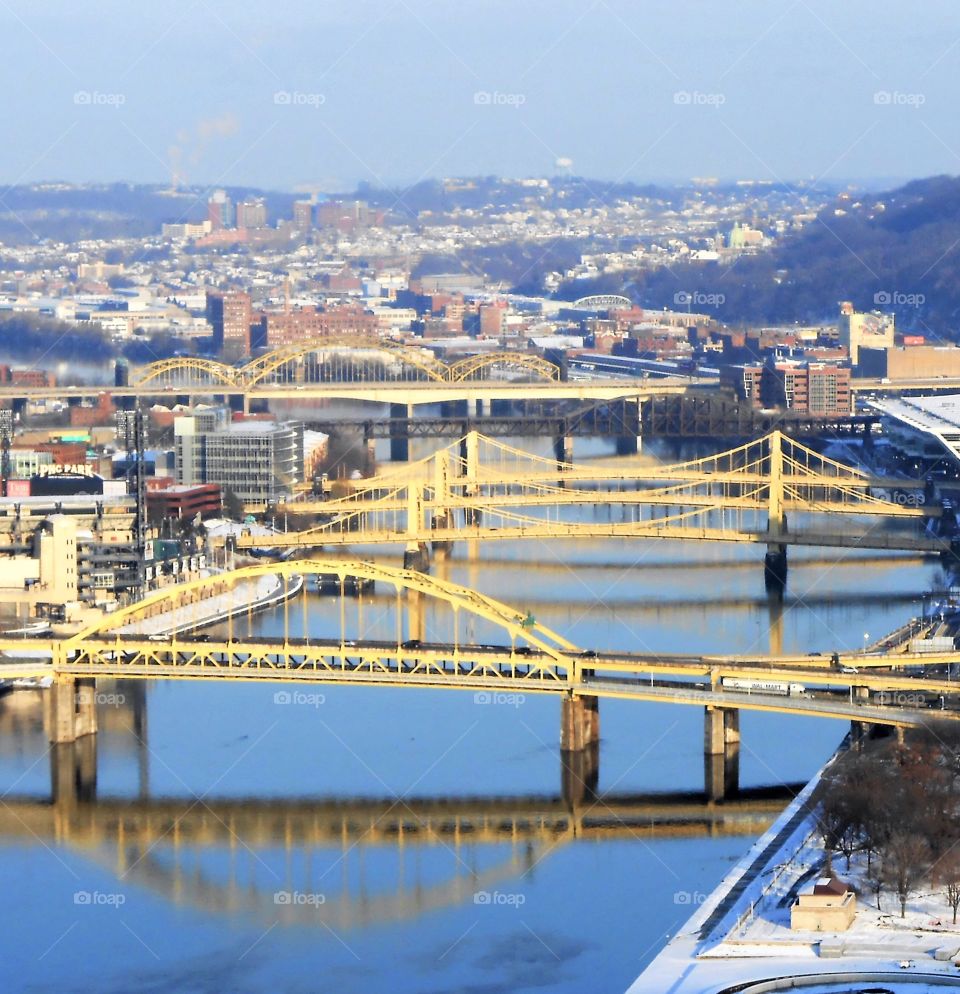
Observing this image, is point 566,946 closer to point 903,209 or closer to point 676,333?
point 676,333

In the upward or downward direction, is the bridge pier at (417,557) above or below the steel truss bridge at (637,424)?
below

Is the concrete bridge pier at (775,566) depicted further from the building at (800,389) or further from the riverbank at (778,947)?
the building at (800,389)

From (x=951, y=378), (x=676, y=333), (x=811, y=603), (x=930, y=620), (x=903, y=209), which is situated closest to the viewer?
(x=930, y=620)

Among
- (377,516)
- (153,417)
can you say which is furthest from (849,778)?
(153,417)

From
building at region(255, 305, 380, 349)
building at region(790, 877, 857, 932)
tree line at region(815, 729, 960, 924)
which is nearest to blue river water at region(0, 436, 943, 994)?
tree line at region(815, 729, 960, 924)

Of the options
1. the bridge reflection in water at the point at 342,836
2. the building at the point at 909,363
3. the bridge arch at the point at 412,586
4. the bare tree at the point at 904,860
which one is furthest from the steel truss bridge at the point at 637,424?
the bare tree at the point at 904,860

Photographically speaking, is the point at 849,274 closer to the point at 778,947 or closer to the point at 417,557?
the point at 417,557
